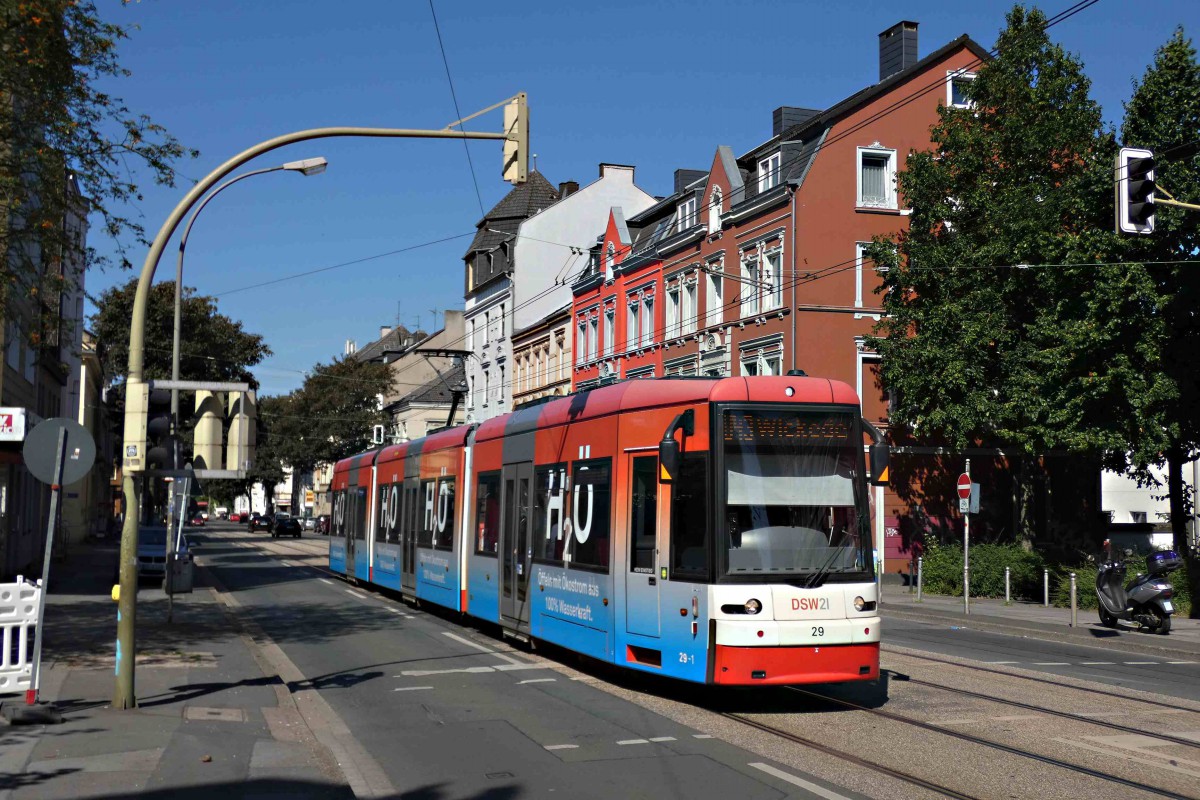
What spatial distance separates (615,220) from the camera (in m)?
54.2

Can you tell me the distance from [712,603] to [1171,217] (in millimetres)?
19145

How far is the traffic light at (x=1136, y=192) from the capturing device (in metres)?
15.2

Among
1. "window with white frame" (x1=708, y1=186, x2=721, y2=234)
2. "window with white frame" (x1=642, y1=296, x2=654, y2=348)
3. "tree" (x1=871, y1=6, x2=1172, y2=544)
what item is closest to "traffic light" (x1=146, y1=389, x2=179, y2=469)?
"tree" (x1=871, y1=6, x2=1172, y2=544)

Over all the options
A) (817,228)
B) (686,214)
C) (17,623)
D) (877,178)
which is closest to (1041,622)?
(817,228)

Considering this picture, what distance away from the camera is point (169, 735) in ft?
34.1

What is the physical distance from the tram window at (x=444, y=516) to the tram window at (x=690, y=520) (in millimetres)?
9605

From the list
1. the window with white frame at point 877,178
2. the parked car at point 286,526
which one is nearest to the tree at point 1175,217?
the window with white frame at point 877,178

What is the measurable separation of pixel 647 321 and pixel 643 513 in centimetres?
3697

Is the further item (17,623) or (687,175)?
(687,175)

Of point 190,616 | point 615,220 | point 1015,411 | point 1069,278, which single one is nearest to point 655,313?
point 615,220

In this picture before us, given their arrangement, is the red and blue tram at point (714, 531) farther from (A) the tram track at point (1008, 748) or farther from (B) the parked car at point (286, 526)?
(B) the parked car at point (286, 526)

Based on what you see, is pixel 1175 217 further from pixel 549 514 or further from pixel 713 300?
pixel 713 300

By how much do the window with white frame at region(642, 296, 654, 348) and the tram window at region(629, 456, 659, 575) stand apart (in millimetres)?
35666

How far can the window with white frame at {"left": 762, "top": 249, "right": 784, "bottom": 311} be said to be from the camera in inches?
1572
